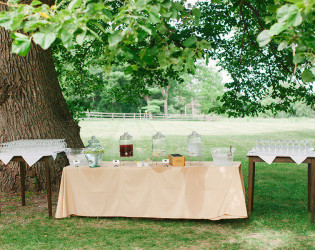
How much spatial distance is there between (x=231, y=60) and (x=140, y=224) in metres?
5.40

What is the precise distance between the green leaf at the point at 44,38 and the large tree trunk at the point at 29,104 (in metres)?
4.04

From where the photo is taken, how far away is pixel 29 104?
5.78m

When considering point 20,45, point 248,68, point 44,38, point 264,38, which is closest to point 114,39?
point 44,38

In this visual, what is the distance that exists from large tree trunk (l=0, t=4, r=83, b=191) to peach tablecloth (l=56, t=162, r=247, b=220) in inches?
63.9

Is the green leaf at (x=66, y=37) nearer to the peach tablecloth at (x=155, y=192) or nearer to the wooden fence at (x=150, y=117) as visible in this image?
the peach tablecloth at (x=155, y=192)

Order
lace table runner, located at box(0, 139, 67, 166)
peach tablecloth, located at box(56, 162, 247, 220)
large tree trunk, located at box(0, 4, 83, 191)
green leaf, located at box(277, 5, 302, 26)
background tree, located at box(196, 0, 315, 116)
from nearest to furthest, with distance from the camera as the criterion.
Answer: green leaf, located at box(277, 5, 302, 26)
peach tablecloth, located at box(56, 162, 247, 220)
lace table runner, located at box(0, 139, 67, 166)
large tree trunk, located at box(0, 4, 83, 191)
background tree, located at box(196, 0, 315, 116)

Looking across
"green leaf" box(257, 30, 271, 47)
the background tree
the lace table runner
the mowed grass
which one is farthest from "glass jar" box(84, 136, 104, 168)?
the background tree

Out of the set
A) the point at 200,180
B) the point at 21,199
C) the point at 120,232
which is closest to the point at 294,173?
the point at 200,180

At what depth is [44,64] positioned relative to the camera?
19.4 ft

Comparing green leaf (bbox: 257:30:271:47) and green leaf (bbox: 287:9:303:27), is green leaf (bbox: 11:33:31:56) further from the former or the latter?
green leaf (bbox: 287:9:303:27)

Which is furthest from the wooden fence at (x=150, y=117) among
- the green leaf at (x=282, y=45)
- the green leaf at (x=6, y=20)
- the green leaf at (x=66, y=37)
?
the green leaf at (x=282, y=45)

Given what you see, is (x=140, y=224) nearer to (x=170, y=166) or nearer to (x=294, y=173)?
(x=170, y=166)

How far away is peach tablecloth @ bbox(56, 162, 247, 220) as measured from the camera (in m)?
4.25

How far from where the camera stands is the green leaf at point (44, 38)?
188cm
